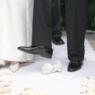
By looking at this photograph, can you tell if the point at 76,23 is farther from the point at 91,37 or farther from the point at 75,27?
the point at 91,37

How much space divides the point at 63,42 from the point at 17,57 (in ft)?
2.42

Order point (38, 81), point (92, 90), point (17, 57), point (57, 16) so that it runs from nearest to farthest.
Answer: point (92, 90) → point (38, 81) → point (17, 57) → point (57, 16)

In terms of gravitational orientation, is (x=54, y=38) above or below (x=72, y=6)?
below

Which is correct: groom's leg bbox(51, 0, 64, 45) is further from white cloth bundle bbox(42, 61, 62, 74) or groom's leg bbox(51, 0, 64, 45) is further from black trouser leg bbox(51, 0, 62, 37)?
white cloth bundle bbox(42, 61, 62, 74)

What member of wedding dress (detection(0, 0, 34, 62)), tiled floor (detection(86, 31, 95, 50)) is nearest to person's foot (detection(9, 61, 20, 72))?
wedding dress (detection(0, 0, 34, 62))

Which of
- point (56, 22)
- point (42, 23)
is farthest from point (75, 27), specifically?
point (56, 22)

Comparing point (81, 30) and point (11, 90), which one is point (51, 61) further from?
point (11, 90)

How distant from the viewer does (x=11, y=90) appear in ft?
5.46

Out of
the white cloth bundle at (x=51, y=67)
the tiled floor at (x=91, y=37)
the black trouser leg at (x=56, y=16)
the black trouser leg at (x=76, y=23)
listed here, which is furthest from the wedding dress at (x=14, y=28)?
the tiled floor at (x=91, y=37)

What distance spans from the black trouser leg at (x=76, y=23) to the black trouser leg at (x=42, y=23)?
0.45 ft

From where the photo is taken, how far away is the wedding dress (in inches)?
74.1

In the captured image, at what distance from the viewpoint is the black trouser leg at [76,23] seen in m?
1.81

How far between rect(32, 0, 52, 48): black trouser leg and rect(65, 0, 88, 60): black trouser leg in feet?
0.45

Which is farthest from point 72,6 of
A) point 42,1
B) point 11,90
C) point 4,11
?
point 11,90
